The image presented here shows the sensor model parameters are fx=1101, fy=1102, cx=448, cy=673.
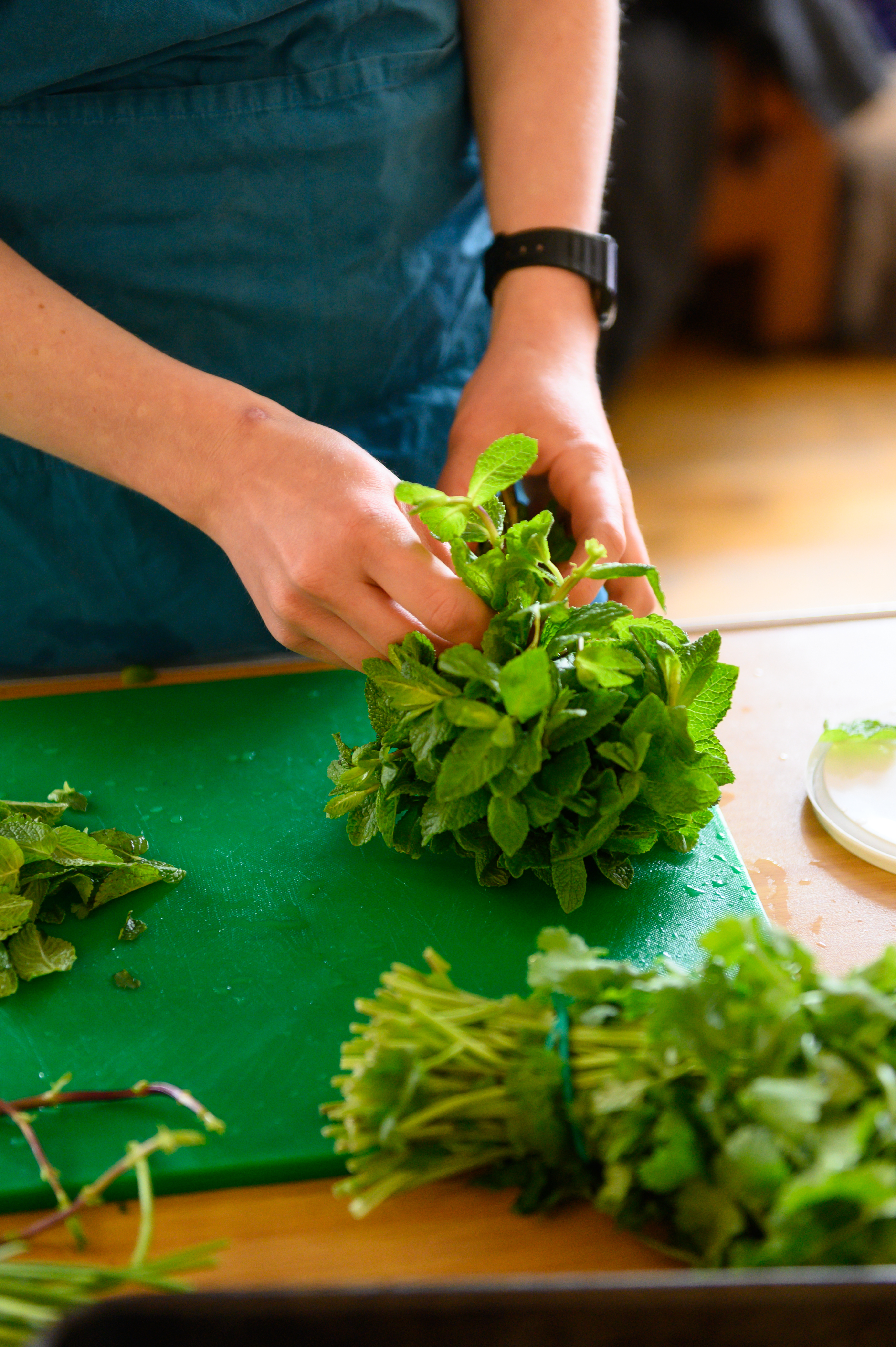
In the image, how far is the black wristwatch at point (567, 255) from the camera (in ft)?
3.84

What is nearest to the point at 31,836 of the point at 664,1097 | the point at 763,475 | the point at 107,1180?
the point at 107,1180

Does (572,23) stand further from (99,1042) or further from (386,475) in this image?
(99,1042)

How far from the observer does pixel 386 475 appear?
0.93 metres

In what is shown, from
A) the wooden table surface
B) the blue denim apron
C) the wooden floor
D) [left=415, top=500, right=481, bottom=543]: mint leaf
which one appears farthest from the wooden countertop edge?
the wooden floor

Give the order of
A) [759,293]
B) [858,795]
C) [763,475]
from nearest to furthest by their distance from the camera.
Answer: [858,795], [763,475], [759,293]

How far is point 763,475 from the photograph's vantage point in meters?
3.72

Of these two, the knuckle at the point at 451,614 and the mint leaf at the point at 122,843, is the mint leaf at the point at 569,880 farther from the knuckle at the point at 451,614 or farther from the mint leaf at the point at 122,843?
the mint leaf at the point at 122,843

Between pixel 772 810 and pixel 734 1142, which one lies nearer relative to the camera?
pixel 734 1142

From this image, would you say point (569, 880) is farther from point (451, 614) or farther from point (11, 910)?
point (11, 910)

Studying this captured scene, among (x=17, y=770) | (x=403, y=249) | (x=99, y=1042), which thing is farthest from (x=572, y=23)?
(x=99, y=1042)

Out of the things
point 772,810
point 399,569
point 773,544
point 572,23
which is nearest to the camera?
point 399,569

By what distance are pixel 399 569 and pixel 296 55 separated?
1.96ft

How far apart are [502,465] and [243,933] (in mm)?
424

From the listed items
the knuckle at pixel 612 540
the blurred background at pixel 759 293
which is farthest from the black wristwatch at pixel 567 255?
the blurred background at pixel 759 293
